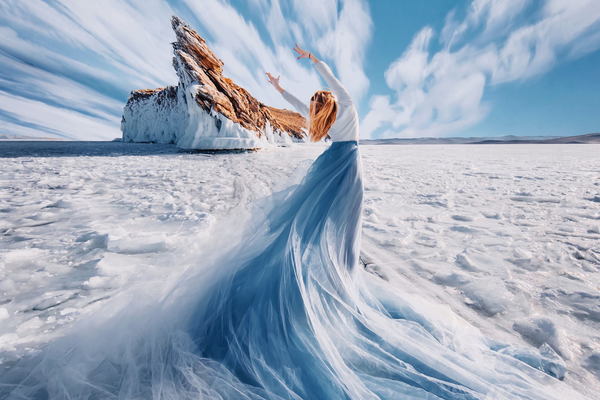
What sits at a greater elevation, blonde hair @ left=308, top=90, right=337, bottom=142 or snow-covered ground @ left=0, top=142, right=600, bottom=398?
blonde hair @ left=308, top=90, right=337, bottom=142

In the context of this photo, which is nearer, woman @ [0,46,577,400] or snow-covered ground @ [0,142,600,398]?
woman @ [0,46,577,400]

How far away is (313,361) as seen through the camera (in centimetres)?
101

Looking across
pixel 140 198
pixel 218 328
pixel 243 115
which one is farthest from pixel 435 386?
pixel 243 115

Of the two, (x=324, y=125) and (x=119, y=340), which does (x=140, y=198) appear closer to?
(x=119, y=340)

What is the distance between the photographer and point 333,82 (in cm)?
137

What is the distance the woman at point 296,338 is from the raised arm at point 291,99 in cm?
16

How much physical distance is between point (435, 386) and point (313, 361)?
1.64 feet

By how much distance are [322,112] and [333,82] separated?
0.18 meters

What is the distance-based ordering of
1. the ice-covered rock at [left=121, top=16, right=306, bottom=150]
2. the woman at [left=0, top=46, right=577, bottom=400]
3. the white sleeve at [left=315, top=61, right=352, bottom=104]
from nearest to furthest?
the woman at [left=0, top=46, right=577, bottom=400]
the white sleeve at [left=315, top=61, right=352, bottom=104]
the ice-covered rock at [left=121, top=16, right=306, bottom=150]

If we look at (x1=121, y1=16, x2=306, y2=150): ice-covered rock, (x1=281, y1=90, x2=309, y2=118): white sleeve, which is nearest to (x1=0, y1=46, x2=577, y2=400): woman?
(x1=281, y1=90, x2=309, y2=118): white sleeve

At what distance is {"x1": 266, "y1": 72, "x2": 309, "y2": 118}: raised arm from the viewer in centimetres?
163

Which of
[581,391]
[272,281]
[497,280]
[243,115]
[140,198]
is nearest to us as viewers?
[581,391]

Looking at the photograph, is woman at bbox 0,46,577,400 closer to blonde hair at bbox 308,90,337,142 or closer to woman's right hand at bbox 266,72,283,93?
blonde hair at bbox 308,90,337,142

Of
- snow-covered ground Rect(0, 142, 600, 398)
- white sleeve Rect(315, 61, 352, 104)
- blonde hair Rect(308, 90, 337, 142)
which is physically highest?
white sleeve Rect(315, 61, 352, 104)
